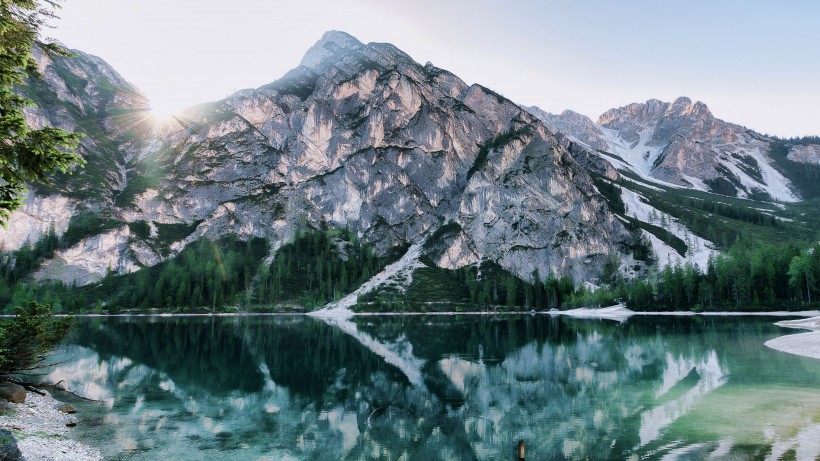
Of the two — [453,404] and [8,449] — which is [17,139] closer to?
[8,449]

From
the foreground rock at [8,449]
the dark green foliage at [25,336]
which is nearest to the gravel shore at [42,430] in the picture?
the foreground rock at [8,449]

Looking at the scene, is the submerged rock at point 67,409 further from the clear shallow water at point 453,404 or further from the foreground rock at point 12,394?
the foreground rock at point 12,394

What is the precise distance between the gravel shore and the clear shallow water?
1227 millimetres

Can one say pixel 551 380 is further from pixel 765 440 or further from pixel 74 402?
pixel 74 402

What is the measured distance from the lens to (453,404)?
1340 inches

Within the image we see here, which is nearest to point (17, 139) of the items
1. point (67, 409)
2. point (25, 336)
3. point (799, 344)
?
point (25, 336)

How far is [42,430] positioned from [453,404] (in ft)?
86.5

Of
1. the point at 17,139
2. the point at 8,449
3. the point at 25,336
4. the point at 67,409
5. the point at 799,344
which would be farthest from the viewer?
the point at 799,344

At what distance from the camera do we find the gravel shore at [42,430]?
69.9 feet

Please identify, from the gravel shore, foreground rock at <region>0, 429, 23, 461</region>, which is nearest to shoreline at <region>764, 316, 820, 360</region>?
the gravel shore

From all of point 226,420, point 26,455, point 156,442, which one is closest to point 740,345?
point 226,420

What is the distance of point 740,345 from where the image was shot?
204 feet

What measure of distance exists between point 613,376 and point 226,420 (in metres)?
35.9

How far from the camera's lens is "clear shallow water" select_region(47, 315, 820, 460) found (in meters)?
23.9
